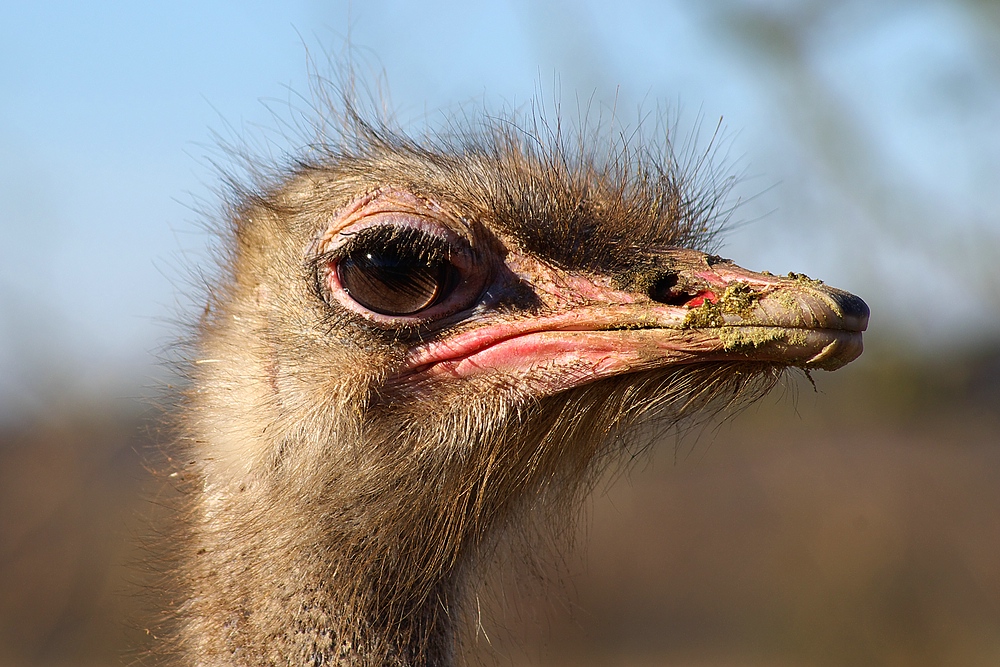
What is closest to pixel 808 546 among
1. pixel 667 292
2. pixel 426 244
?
pixel 667 292

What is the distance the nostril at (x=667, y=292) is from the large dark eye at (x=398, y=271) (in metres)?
0.45

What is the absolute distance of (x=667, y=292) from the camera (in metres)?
2.47

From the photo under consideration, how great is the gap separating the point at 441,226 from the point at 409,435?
0.48m

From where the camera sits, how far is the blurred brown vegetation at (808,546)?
8.35 metres

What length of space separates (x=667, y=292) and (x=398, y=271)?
0.60 metres

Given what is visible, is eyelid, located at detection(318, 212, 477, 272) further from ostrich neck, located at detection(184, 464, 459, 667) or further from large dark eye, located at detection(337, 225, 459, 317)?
→ ostrich neck, located at detection(184, 464, 459, 667)

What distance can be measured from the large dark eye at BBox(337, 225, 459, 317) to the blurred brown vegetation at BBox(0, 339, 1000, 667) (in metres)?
4.56

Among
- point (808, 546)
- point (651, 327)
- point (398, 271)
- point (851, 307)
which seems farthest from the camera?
point (808, 546)

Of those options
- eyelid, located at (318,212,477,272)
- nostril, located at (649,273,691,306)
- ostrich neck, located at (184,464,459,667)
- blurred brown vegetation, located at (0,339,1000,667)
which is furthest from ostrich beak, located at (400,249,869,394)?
blurred brown vegetation, located at (0,339,1000,667)

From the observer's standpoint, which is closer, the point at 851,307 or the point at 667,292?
the point at 851,307

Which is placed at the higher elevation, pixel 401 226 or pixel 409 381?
pixel 401 226

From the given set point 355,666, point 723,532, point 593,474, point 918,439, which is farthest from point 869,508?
point 355,666

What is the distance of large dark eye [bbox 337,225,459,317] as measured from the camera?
2510mm

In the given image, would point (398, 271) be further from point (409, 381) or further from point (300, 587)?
point (300, 587)
